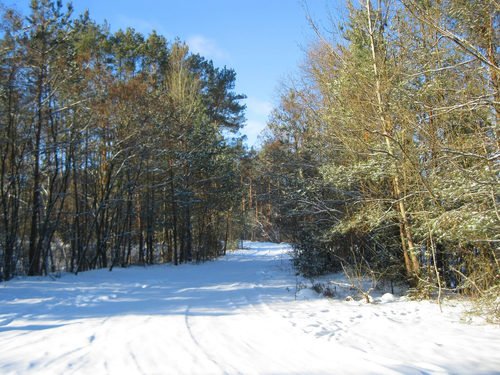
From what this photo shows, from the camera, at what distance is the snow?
13.3 ft

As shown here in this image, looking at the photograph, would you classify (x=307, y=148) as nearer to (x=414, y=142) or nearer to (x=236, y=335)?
(x=414, y=142)

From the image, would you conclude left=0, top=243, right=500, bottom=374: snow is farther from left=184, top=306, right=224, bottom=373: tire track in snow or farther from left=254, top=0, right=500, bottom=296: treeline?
left=254, top=0, right=500, bottom=296: treeline

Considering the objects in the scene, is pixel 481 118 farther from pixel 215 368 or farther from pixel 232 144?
pixel 232 144

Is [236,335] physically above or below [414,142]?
below

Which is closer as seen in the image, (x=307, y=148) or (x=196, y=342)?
(x=196, y=342)

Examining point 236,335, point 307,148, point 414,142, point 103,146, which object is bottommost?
point 236,335

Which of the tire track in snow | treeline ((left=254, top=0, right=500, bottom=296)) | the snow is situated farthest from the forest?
the tire track in snow

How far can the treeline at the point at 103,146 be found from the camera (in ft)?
37.9

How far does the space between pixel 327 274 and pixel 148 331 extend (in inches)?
352

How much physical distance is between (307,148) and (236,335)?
28.2ft

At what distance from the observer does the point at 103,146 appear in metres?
15.1

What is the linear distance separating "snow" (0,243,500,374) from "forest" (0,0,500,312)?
4.43ft

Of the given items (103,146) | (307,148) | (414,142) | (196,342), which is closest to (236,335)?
(196,342)

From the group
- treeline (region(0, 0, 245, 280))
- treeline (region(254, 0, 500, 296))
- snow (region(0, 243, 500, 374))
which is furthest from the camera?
treeline (region(0, 0, 245, 280))
